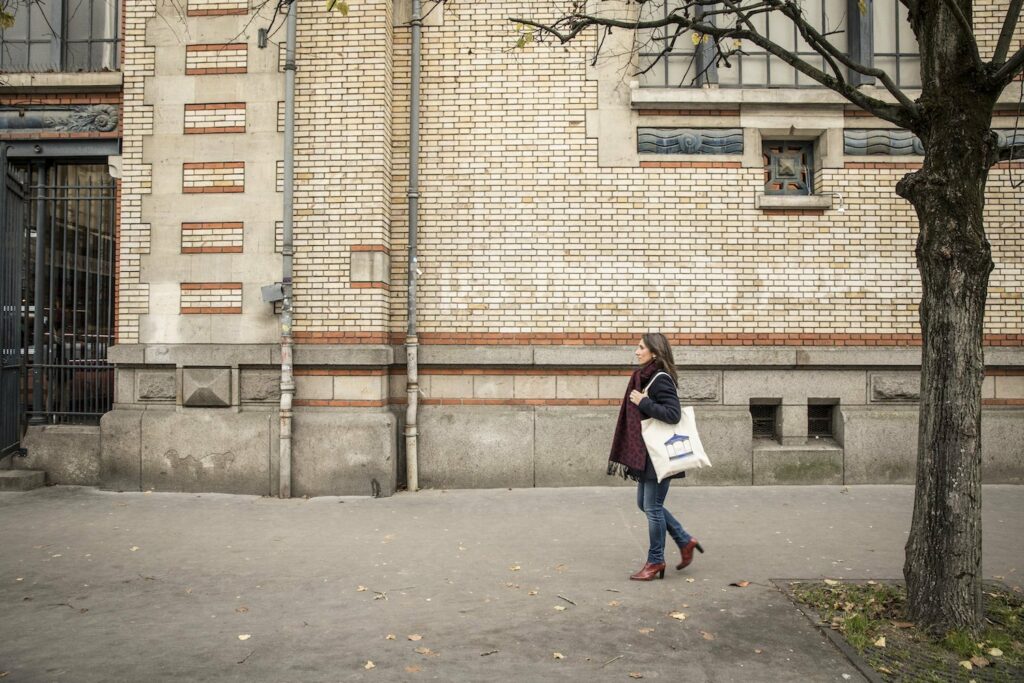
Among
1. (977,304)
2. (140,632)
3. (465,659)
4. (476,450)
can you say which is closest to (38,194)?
(476,450)

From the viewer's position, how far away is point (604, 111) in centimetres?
942

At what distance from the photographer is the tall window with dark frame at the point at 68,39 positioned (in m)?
9.91

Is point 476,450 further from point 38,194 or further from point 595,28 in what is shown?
point 38,194

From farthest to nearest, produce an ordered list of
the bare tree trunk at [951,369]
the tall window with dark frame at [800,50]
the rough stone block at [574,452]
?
the tall window with dark frame at [800,50], the rough stone block at [574,452], the bare tree trunk at [951,369]

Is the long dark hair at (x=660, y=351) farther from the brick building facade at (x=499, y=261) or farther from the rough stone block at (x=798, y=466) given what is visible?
the rough stone block at (x=798, y=466)

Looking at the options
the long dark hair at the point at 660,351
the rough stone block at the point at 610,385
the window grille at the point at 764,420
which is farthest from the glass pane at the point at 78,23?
the window grille at the point at 764,420

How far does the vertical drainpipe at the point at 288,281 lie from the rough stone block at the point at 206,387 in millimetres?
734

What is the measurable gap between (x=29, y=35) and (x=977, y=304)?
11247mm

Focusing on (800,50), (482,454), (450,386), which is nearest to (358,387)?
(450,386)

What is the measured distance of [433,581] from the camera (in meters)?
Result: 5.84

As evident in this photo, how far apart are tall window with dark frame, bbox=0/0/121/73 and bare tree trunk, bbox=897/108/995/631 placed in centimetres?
972

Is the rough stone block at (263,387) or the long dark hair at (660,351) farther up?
the long dark hair at (660,351)

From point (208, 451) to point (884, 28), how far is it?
9996 mm

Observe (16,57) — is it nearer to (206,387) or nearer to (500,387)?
(206,387)
